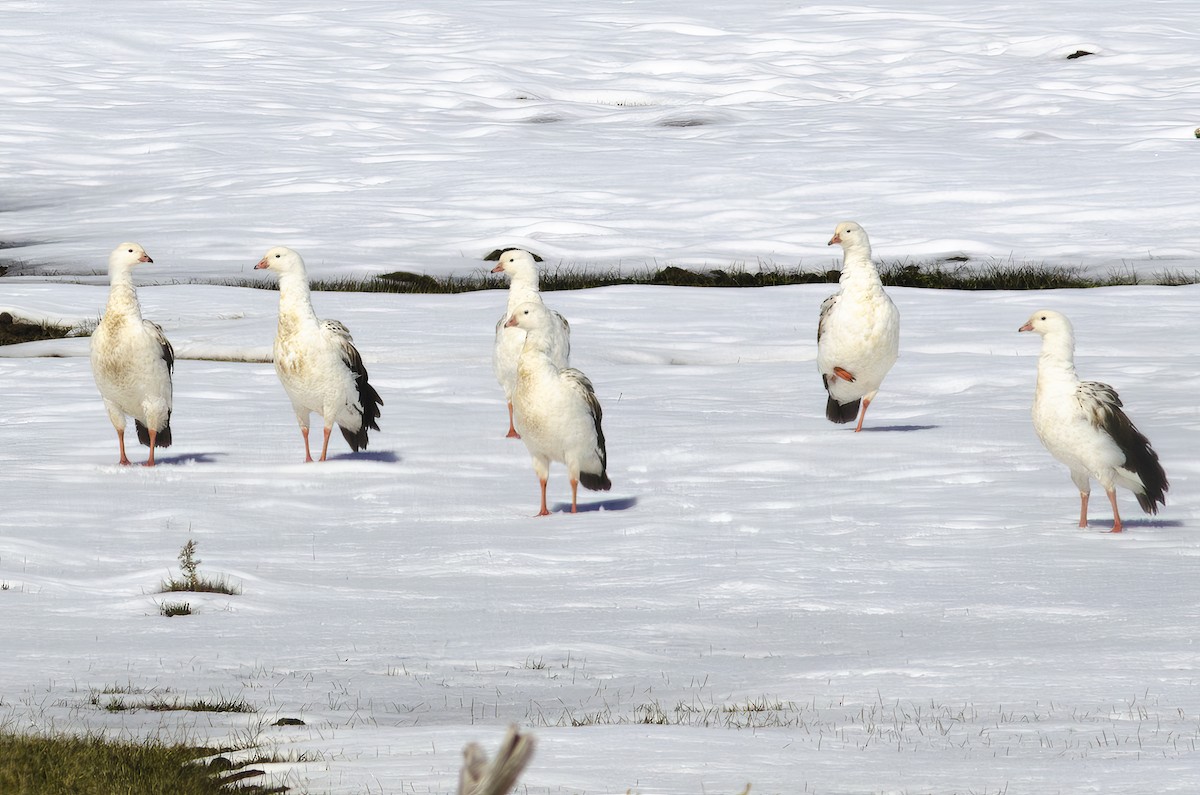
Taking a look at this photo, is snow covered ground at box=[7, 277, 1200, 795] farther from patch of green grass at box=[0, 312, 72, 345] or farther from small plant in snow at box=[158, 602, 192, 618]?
patch of green grass at box=[0, 312, 72, 345]

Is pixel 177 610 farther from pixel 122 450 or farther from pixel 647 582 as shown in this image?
pixel 122 450

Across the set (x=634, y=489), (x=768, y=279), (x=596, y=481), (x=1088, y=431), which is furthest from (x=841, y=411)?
(x=768, y=279)

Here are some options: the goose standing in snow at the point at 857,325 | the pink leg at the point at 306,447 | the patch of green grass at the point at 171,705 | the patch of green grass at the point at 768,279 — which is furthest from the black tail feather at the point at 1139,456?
the patch of green grass at the point at 768,279

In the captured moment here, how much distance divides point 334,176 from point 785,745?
3328 centimetres

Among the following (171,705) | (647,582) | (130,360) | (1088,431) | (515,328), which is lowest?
(171,705)

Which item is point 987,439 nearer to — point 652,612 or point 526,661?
point 652,612

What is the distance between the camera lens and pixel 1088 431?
11609 millimetres

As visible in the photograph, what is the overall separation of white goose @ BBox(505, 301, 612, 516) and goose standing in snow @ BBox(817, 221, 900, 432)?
3.23 meters

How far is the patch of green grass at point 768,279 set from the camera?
26516mm

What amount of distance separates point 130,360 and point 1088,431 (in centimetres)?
775

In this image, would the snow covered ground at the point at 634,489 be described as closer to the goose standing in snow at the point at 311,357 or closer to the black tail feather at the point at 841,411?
the black tail feather at the point at 841,411

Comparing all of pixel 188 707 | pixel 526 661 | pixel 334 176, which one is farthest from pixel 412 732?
pixel 334 176

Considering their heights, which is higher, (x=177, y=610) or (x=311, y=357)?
(x=311, y=357)

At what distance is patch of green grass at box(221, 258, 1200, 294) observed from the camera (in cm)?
2652
